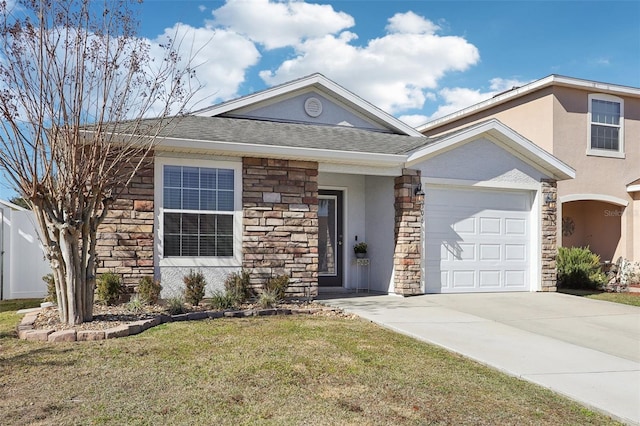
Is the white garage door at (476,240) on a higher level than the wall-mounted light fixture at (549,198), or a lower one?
lower

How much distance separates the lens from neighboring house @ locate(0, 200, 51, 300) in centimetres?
1084

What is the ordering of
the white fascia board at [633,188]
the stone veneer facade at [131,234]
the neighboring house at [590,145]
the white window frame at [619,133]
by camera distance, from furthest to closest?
the white fascia board at [633,188]
the white window frame at [619,133]
the neighboring house at [590,145]
the stone veneer facade at [131,234]

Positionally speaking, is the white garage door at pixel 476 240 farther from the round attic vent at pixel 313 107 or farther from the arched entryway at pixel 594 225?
the arched entryway at pixel 594 225

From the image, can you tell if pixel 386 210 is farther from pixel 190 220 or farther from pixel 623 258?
pixel 623 258

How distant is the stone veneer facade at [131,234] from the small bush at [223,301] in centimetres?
128

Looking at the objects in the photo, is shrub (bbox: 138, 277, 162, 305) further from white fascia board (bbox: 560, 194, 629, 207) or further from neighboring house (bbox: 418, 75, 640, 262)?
white fascia board (bbox: 560, 194, 629, 207)

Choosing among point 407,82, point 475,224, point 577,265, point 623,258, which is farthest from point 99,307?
point 407,82

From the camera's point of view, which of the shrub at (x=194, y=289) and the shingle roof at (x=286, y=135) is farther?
the shingle roof at (x=286, y=135)

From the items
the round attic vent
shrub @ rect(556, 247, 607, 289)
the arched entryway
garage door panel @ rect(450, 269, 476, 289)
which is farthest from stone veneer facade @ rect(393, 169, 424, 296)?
the arched entryway

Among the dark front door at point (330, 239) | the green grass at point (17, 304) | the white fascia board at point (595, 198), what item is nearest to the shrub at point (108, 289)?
the green grass at point (17, 304)

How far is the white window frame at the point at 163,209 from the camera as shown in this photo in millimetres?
9164

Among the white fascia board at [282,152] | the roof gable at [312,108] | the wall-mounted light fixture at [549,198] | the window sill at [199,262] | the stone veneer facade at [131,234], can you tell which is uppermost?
the roof gable at [312,108]

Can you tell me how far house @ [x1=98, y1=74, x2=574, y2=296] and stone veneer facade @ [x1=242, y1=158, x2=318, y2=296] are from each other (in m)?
0.02

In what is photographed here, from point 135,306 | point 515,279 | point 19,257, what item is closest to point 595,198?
point 515,279
